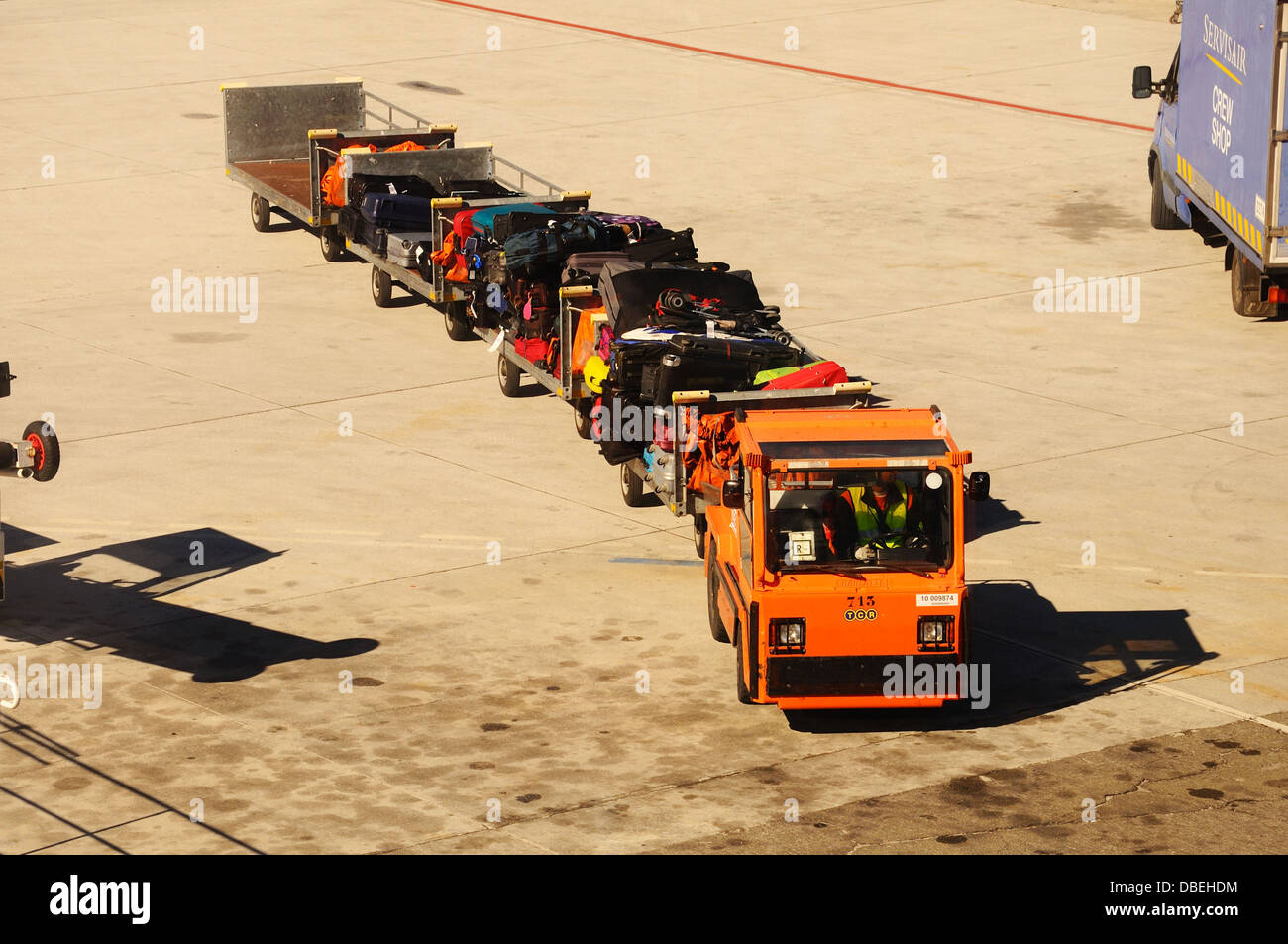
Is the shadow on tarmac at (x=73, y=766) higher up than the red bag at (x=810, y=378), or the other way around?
the red bag at (x=810, y=378)

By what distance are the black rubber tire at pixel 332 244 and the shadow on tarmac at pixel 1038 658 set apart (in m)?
13.7

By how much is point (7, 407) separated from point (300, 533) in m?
5.40

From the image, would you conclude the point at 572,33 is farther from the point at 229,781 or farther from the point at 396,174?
the point at 229,781

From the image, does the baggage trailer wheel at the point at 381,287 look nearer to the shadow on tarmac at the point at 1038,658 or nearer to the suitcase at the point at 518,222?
the suitcase at the point at 518,222

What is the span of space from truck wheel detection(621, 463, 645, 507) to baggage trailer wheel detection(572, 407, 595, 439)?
139cm

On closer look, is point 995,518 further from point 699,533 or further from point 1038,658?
point 1038,658

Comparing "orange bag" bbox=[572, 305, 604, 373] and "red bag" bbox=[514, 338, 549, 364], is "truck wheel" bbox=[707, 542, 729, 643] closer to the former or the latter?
"orange bag" bbox=[572, 305, 604, 373]

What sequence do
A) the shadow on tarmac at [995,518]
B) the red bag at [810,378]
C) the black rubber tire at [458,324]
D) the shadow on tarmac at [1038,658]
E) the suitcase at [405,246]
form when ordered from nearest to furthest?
the shadow on tarmac at [1038,658], the red bag at [810,378], the shadow on tarmac at [995,518], the black rubber tire at [458,324], the suitcase at [405,246]

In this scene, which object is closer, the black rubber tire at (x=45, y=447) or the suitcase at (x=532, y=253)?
the black rubber tire at (x=45, y=447)

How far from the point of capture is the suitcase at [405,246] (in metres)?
25.4

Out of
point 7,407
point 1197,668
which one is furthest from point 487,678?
point 7,407

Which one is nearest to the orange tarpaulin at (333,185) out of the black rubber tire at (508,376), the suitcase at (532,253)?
the suitcase at (532,253)

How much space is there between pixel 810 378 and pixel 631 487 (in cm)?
219

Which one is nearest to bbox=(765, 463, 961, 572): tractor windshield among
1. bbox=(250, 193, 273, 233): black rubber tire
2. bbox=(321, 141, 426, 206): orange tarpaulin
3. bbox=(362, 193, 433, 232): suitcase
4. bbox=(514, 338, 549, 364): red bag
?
bbox=(514, 338, 549, 364): red bag
